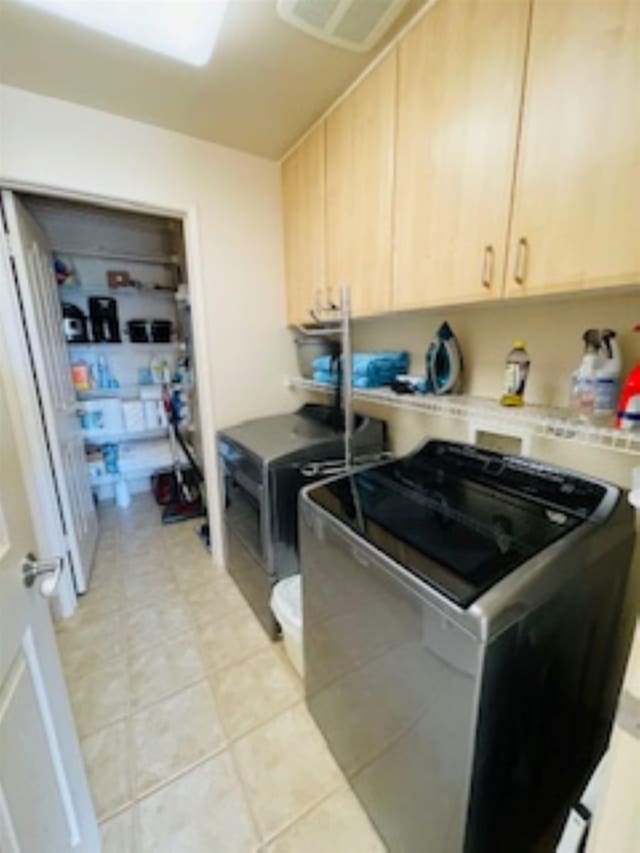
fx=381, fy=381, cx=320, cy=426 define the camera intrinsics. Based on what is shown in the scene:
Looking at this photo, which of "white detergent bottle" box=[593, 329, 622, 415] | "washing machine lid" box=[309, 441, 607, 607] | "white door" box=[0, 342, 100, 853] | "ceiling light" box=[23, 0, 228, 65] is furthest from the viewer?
"ceiling light" box=[23, 0, 228, 65]

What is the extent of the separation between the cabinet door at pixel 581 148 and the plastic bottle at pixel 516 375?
13.0 inches

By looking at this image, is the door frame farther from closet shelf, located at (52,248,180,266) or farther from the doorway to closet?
closet shelf, located at (52,248,180,266)

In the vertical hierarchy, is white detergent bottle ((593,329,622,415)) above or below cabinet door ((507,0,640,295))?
below

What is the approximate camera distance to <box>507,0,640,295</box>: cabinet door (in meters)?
0.77

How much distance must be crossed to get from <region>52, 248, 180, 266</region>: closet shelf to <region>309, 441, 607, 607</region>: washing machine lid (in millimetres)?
2708

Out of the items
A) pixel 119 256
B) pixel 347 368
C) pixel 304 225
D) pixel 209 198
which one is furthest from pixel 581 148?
pixel 119 256

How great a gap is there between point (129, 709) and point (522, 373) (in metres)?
1.94

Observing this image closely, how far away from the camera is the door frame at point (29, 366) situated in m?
1.74

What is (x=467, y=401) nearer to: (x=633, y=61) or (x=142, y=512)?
(x=633, y=61)

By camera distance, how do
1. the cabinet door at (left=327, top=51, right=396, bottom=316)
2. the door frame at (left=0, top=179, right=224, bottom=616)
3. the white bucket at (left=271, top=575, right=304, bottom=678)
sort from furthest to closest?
1. the door frame at (left=0, top=179, right=224, bottom=616)
2. the white bucket at (left=271, top=575, right=304, bottom=678)
3. the cabinet door at (left=327, top=51, right=396, bottom=316)

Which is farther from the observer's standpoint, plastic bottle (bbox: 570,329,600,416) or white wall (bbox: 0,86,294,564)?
white wall (bbox: 0,86,294,564)

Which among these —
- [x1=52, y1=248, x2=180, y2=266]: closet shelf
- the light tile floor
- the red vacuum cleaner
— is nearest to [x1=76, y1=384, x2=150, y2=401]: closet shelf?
the red vacuum cleaner

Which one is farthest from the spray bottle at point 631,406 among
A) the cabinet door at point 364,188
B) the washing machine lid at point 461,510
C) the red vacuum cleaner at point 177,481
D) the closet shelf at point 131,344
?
the closet shelf at point 131,344

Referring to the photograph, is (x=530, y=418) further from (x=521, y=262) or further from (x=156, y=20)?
(x=156, y=20)
